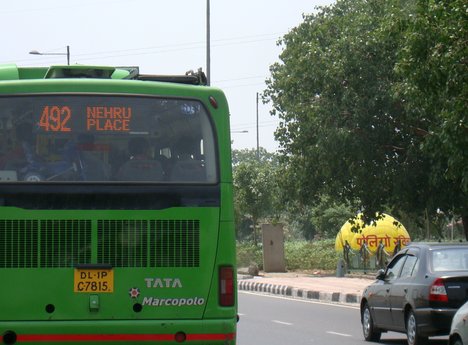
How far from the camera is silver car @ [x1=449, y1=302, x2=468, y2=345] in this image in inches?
459

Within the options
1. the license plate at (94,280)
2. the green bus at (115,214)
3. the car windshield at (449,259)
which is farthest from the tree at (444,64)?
the license plate at (94,280)

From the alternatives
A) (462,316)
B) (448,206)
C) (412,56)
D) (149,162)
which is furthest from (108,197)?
(448,206)

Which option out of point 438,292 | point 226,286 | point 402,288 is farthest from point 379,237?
point 226,286

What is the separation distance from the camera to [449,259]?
51.5 ft

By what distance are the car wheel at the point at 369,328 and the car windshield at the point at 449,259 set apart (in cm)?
212

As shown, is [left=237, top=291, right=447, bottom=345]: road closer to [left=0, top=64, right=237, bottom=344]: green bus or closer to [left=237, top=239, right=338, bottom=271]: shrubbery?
[left=0, top=64, right=237, bottom=344]: green bus

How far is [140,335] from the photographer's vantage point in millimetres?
9406

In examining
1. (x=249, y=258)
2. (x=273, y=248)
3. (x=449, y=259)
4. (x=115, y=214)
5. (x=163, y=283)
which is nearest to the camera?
(x=115, y=214)

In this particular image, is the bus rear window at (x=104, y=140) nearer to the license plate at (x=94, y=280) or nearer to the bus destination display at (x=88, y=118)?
the bus destination display at (x=88, y=118)

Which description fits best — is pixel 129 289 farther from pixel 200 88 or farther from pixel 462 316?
pixel 462 316

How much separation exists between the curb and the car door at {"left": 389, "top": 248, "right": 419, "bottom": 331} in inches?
417

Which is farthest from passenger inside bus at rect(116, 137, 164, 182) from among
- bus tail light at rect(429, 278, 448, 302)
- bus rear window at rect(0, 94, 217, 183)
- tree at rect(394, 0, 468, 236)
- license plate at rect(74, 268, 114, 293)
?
tree at rect(394, 0, 468, 236)

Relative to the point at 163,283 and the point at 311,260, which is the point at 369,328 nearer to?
the point at 163,283

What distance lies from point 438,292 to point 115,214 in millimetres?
6852
